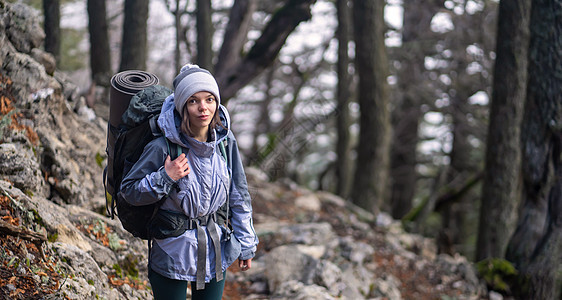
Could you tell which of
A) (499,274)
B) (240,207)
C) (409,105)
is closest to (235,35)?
(499,274)

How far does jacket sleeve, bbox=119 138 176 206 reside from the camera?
2.63 m

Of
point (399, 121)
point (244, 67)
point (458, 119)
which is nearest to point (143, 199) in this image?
point (244, 67)

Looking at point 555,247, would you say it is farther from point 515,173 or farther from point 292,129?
point 292,129

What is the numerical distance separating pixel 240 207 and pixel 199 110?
669mm

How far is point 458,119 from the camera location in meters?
13.6

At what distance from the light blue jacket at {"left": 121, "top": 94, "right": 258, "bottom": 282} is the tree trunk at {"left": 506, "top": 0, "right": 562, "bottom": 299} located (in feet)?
16.0

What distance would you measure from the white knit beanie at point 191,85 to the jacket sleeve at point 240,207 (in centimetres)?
38

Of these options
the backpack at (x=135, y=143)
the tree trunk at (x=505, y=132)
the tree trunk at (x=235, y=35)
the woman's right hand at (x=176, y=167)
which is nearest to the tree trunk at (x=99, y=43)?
the tree trunk at (x=235, y=35)

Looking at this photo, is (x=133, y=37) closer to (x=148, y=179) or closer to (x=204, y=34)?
(x=204, y=34)

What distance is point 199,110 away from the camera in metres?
2.74

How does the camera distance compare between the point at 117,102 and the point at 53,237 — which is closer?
the point at 117,102

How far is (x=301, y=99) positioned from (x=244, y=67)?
332 inches

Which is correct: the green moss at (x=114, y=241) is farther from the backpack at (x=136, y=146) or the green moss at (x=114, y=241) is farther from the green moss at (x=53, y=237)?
the backpack at (x=136, y=146)

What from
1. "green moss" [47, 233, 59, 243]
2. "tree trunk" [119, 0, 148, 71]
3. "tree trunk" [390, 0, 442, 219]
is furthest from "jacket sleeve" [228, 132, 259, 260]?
"tree trunk" [390, 0, 442, 219]
